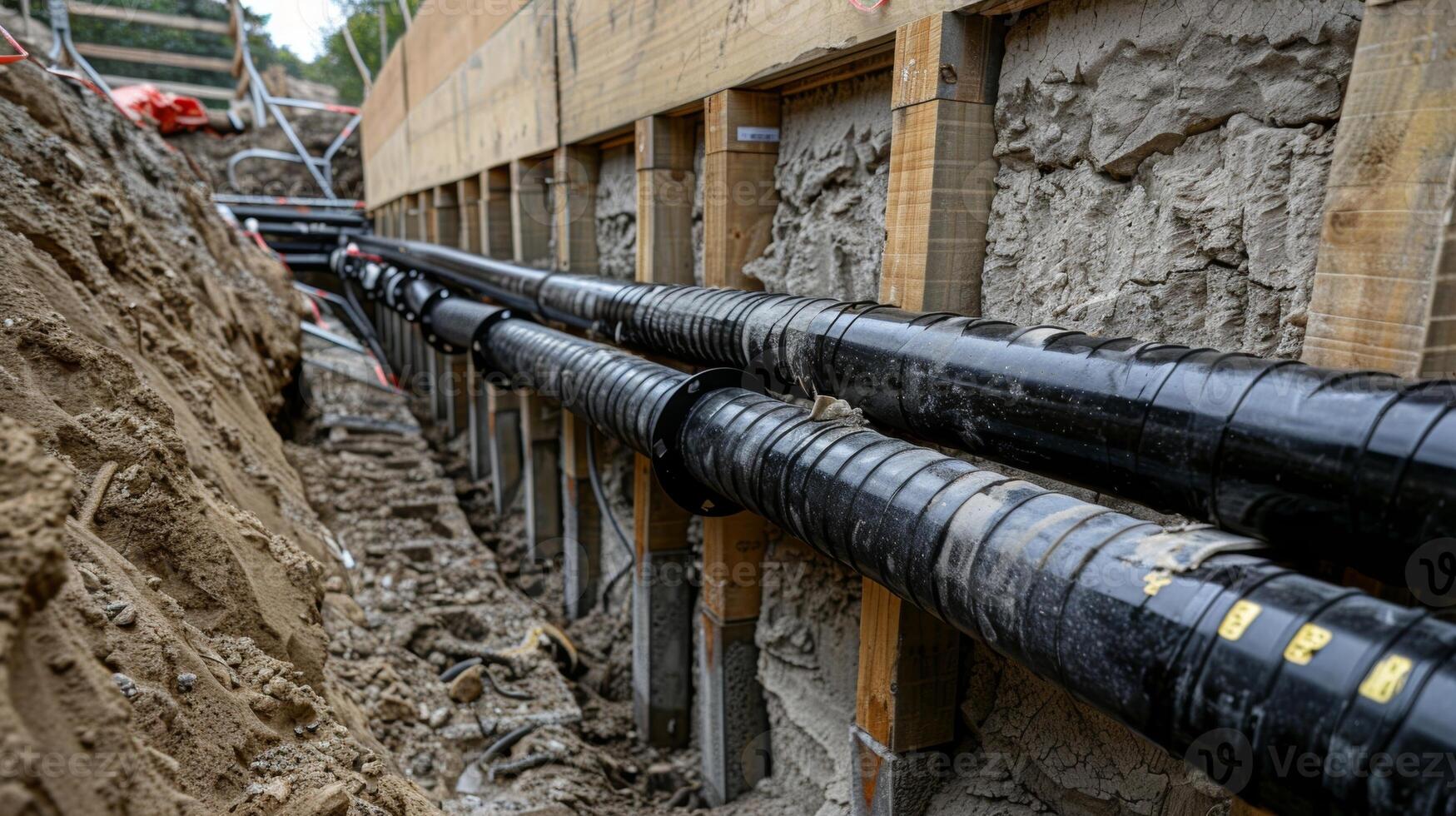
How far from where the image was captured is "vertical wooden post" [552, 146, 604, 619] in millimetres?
6391

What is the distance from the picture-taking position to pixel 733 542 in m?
4.27

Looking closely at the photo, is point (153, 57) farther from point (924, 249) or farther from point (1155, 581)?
point (1155, 581)

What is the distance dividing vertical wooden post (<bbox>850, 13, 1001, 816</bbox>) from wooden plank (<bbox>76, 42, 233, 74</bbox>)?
22.1m

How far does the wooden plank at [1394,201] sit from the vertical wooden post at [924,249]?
1.18 metres

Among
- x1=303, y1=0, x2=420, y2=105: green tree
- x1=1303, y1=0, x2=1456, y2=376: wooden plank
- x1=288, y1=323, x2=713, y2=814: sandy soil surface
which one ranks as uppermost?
x1=303, y1=0, x2=420, y2=105: green tree

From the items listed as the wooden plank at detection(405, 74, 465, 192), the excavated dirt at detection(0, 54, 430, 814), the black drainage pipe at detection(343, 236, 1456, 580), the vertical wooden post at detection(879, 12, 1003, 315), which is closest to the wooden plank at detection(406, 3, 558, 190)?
the wooden plank at detection(405, 74, 465, 192)

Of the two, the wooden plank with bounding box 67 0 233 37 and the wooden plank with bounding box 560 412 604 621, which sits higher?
the wooden plank with bounding box 67 0 233 37

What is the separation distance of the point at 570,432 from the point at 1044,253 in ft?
14.8

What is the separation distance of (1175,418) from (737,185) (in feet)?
9.34

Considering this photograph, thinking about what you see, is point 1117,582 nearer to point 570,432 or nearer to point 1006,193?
point 1006,193

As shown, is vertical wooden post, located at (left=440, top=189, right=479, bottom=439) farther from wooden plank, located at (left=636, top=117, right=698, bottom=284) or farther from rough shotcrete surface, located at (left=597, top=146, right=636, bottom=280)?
wooden plank, located at (left=636, top=117, right=698, bottom=284)

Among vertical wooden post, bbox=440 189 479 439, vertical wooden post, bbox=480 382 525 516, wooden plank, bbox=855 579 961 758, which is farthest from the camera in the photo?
vertical wooden post, bbox=440 189 479 439

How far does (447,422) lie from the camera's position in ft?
36.3

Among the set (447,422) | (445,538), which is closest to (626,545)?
(445,538)
